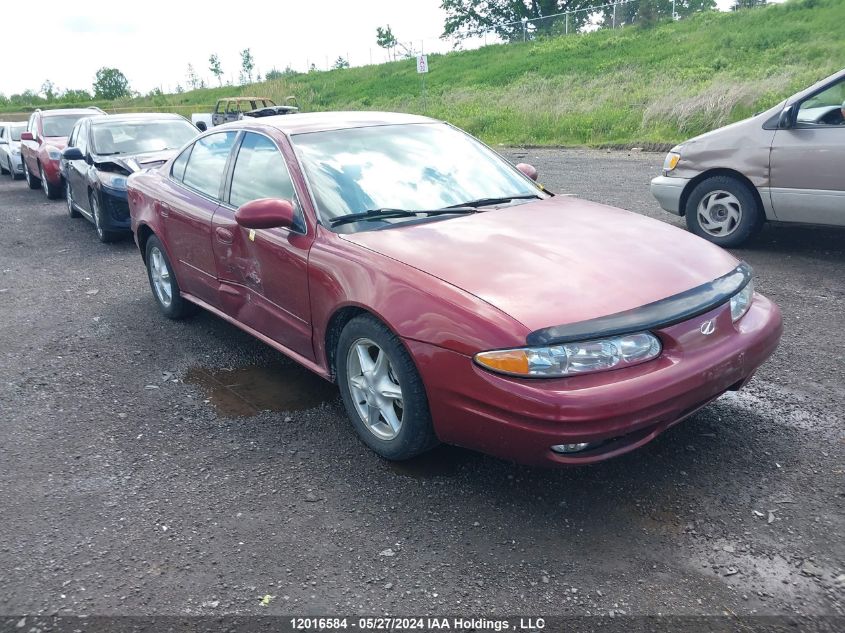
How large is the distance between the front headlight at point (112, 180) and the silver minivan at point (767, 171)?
6.10 metres

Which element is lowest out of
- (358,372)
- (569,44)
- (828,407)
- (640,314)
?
(828,407)

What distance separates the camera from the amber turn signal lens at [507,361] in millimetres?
2596

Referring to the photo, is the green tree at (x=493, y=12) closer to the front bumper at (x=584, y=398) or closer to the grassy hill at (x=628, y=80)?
the grassy hill at (x=628, y=80)

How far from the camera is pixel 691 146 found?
675cm

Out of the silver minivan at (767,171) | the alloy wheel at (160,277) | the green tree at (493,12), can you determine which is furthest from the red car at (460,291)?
the green tree at (493,12)

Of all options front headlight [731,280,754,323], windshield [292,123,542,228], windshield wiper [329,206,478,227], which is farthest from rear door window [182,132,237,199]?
front headlight [731,280,754,323]

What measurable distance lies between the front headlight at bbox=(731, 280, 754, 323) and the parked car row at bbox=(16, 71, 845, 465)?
0.05 feet

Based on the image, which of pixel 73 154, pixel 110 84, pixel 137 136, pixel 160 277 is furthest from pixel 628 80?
pixel 110 84

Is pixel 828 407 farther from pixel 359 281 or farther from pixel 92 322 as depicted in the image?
pixel 92 322

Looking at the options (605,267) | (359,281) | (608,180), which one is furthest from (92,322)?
(608,180)

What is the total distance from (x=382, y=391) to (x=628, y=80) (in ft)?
77.7

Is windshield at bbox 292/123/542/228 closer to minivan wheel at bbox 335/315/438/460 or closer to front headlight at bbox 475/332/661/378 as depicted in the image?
minivan wheel at bbox 335/315/438/460

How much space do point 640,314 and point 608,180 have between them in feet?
30.0

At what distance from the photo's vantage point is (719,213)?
6.69 meters
